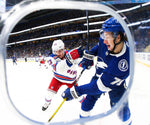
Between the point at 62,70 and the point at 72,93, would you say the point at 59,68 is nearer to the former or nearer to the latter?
the point at 62,70

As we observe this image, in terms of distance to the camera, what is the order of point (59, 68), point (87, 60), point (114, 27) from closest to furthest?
point (114, 27) → point (87, 60) → point (59, 68)

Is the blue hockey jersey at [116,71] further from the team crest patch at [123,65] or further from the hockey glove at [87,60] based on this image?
the hockey glove at [87,60]

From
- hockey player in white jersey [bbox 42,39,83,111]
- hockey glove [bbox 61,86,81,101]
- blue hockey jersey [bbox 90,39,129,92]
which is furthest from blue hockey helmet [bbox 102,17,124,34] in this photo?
hockey player in white jersey [bbox 42,39,83,111]

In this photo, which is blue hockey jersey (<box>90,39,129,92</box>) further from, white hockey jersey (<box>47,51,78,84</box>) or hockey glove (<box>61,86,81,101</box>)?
white hockey jersey (<box>47,51,78,84</box>)

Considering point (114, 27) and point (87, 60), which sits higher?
point (114, 27)

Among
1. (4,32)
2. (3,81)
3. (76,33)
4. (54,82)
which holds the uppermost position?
(76,33)

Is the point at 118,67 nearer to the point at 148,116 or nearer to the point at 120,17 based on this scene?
the point at 120,17

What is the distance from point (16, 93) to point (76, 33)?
2.99 feet

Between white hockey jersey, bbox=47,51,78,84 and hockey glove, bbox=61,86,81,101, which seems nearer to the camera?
hockey glove, bbox=61,86,81,101

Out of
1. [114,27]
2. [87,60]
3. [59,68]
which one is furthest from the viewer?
[59,68]

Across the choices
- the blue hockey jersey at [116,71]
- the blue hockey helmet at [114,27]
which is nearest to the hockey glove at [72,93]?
the blue hockey jersey at [116,71]

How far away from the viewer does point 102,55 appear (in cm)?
69

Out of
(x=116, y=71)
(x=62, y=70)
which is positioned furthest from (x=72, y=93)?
(x=62, y=70)

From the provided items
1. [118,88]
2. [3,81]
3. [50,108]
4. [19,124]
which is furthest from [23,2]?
[50,108]
